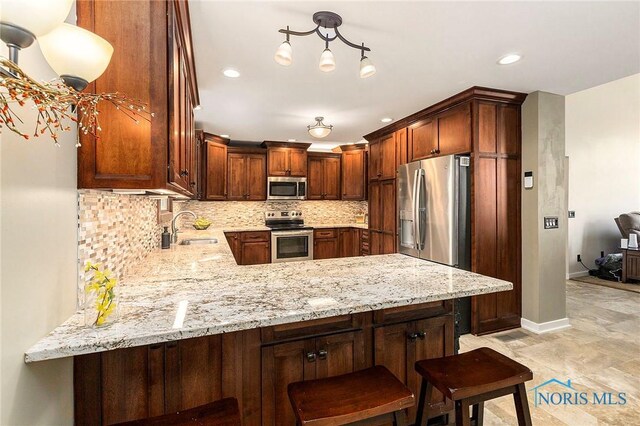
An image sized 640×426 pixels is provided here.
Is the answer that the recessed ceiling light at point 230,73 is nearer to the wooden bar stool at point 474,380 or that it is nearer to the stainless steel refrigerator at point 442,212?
the stainless steel refrigerator at point 442,212

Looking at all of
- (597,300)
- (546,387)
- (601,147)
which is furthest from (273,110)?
(601,147)

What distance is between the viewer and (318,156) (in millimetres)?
5969

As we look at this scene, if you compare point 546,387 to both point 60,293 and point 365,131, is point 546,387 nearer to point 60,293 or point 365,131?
point 60,293

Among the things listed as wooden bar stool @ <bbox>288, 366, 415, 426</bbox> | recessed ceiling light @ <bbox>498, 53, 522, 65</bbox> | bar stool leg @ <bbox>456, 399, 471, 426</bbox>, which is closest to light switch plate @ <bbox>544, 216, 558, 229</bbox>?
recessed ceiling light @ <bbox>498, 53, 522, 65</bbox>

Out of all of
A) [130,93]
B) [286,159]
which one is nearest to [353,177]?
[286,159]

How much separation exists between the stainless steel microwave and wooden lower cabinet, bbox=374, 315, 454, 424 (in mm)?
4253

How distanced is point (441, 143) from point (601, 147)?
167 inches

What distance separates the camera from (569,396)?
214 cm

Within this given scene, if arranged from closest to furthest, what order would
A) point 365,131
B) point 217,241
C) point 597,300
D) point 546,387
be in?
point 546,387 → point 217,241 → point 597,300 → point 365,131

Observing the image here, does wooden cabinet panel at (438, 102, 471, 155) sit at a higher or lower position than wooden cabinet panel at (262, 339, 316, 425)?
higher

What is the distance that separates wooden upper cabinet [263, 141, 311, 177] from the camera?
5574 millimetres

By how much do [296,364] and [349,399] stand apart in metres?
0.33

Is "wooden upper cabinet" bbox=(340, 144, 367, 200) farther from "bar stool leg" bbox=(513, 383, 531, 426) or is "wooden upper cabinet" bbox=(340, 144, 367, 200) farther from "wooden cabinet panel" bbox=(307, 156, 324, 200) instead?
"bar stool leg" bbox=(513, 383, 531, 426)

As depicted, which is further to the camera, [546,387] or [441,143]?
[441,143]
